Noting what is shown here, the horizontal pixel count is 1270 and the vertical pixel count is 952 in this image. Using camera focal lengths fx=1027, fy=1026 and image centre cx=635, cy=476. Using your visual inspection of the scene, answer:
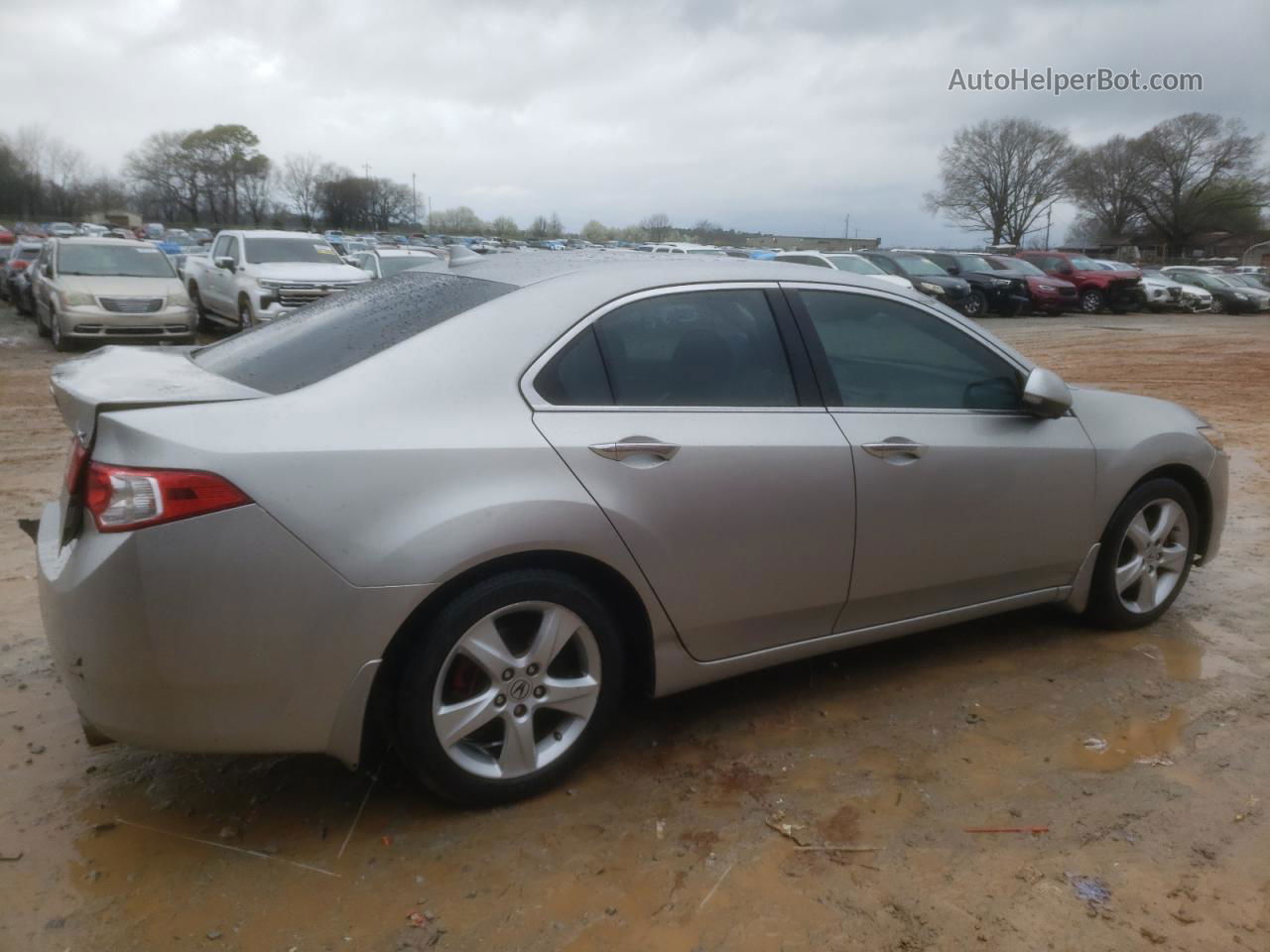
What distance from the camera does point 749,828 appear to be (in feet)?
9.50

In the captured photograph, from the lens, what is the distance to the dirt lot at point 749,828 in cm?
248

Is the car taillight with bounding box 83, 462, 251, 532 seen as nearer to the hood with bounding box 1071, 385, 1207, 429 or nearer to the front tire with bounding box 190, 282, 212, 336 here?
the hood with bounding box 1071, 385, 1207, 429

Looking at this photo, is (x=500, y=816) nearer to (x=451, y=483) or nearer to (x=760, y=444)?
(x=451, y=483)

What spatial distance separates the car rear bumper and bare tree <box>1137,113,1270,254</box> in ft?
252

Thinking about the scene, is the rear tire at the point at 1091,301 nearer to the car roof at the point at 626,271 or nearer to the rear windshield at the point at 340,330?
the car roof at the point at 626,271

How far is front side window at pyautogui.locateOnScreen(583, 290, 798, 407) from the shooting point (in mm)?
3141

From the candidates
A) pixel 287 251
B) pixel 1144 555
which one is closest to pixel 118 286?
pixel 287 251

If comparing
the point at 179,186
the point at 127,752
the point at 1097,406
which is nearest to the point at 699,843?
the point at 127,752

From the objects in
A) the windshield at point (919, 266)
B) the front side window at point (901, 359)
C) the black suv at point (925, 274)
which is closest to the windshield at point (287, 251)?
the black suv at point (925, 274)

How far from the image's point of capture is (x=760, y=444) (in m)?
3.22

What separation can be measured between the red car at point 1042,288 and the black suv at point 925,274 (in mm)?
2773

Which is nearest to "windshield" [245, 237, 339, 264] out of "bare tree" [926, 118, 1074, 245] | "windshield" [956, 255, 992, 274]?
"windshield" [956, 255, 992, 274]

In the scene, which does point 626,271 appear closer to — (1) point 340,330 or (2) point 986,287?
(1) point 340,330

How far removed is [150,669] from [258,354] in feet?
3.73
